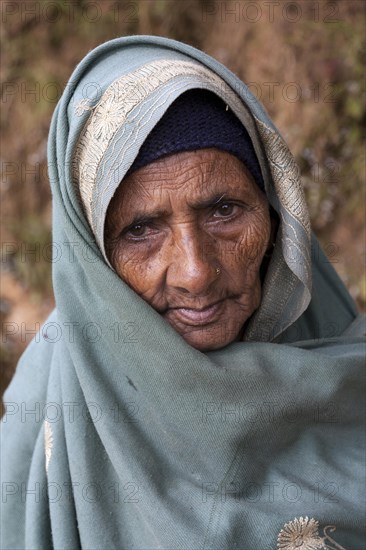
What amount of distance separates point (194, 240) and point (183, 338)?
0.25m

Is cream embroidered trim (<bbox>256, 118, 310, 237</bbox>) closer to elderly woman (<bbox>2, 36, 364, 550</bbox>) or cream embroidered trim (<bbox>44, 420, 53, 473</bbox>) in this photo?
elderly woman (<bbox>2, 36, 364, 550</bbox>)

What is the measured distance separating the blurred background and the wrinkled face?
8.19 ft

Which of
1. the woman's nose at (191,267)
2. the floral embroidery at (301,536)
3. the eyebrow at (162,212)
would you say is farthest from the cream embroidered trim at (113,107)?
the floral embroidery at (301,536)

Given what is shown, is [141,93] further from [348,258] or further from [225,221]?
[348,258]

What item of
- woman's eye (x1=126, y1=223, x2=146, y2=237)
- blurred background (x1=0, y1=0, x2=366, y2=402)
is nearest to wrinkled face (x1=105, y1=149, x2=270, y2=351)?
woman's eye (x1=126, y1=223, x2=146, y2=237)

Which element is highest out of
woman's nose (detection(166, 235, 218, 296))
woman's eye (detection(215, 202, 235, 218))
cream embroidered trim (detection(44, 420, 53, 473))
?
woman's eye (detection(215, 202, 235, 218))

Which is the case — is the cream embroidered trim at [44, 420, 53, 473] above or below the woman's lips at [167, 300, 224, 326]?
below

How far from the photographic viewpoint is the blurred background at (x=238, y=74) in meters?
4.34

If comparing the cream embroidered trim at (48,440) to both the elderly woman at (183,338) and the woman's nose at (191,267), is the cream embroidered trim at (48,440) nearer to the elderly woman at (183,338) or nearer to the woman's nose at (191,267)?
the elderly woman at (183,338)

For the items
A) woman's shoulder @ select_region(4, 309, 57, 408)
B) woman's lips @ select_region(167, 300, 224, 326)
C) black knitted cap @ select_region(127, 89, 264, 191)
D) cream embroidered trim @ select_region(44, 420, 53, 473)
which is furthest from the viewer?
woman's shoulder @ select_region(4, 309, 57, 408)

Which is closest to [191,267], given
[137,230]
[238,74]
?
[137,230]

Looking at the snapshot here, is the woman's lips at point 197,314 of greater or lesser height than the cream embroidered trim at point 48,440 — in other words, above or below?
above

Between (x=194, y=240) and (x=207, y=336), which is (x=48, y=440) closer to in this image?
(x=207, y=336)

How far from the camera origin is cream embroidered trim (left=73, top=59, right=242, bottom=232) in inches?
65.0
